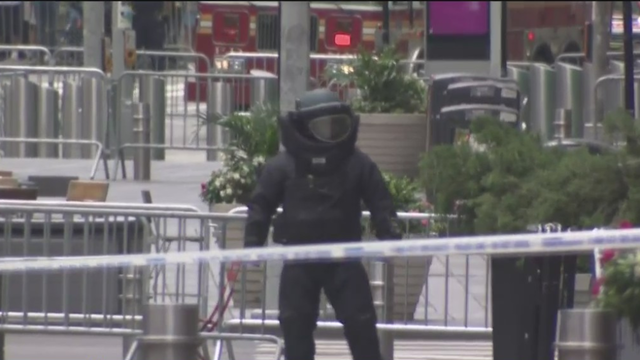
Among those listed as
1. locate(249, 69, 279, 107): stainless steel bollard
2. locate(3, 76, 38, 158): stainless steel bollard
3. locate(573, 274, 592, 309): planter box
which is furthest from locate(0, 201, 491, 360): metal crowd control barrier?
locate(249, 69, 279, 107): stainless steel bollard

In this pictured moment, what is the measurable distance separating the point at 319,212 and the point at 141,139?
916 centimetres

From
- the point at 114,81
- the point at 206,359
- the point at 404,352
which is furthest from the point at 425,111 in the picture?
the point at 206,359

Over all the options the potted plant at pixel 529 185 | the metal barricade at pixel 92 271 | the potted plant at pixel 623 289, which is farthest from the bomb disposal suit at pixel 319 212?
the potted plant at pixel 623 289

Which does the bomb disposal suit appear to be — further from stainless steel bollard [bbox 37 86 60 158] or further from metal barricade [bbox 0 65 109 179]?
stainless steel bollard [bbox 37 86 60 158]

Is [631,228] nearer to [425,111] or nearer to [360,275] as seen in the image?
[360,275]

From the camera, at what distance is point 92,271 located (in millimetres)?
8266

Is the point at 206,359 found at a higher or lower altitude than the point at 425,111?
lower

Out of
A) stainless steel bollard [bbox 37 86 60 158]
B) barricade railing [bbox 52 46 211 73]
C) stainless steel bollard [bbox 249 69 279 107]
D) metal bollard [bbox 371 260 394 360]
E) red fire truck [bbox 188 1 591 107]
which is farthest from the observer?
red fire truck [bbox 188 1 591 107]

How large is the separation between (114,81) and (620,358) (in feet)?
36.6

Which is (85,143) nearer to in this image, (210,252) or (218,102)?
(218,102)

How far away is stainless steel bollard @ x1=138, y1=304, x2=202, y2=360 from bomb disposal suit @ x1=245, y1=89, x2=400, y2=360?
73.3 inches

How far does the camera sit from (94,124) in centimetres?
1680

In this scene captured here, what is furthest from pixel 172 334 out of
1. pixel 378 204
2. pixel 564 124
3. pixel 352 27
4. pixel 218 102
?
pixel 352 27

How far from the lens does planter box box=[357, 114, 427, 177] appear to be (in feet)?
49.3
